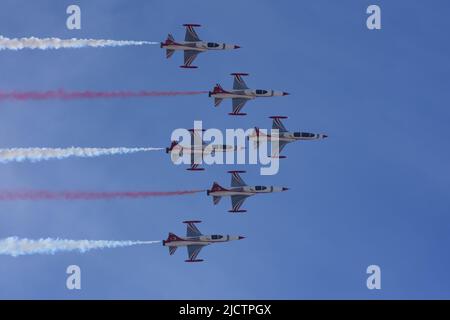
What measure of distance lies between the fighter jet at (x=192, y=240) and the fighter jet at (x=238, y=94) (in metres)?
14.3

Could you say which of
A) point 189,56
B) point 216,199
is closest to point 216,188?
point 216,199

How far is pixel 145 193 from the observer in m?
142

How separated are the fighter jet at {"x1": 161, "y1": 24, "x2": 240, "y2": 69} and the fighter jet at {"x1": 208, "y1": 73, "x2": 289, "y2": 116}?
3.87m

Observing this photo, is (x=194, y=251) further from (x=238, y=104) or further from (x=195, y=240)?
(x=238, y=104)

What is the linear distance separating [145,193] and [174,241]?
1259cm

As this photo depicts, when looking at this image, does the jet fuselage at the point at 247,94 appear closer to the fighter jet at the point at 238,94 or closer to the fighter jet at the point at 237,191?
the fighter jet at the point at 238,94

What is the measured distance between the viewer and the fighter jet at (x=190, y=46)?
15475cm

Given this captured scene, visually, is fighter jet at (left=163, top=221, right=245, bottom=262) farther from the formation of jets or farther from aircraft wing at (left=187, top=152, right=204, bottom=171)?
aircraft wing at (left=187, top=152, right=204, bottom=171)

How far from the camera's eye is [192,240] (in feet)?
506

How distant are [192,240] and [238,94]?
18244mm

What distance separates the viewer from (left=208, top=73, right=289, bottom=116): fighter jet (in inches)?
6166

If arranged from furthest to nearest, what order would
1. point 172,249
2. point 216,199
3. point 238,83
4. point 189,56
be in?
1. point 238,83
2. point 189,56
3. point 216,199
4. point 172,249

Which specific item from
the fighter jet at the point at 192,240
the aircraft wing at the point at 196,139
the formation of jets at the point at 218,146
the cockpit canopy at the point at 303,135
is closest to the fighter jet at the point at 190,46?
the formation of jets at the point at 218,146
